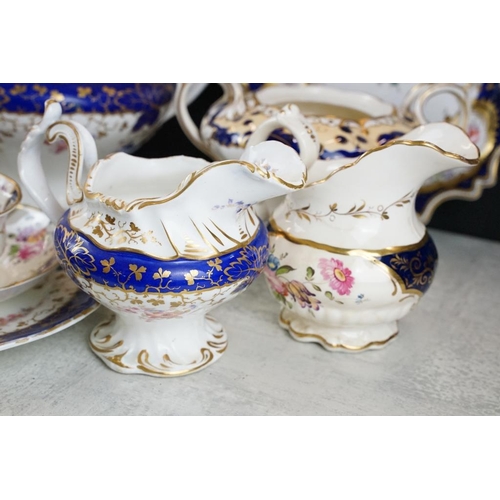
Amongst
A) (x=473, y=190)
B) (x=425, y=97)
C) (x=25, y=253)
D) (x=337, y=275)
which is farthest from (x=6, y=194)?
(x=473, y=190)

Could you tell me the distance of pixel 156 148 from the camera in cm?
142

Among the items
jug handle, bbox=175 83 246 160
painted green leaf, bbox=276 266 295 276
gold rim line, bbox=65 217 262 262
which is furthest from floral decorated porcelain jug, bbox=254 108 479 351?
jug handle, bbox=175 83 246 160

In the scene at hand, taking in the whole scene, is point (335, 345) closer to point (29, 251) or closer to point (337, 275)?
point (337, 275)

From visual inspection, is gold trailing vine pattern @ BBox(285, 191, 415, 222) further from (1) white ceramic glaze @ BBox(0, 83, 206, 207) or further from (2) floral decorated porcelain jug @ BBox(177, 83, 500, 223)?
(1) white ceramic glaze @ BBox(0, 83, 206, 207)

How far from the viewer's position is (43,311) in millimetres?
889

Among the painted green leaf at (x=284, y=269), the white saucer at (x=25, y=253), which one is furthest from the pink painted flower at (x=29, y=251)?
the painted green leaf at (x=284, y=269)

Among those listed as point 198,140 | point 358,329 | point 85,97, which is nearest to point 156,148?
point 198,140

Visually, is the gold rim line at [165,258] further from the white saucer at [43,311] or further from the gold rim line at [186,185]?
the white saucer at [43,311]

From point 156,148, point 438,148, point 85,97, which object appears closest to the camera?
point 438,148

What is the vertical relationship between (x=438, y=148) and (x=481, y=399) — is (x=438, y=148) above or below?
above

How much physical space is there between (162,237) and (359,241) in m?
0.24

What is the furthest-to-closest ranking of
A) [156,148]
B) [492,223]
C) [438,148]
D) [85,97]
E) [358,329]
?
[156,148]
[492,223]
[85,97]
[358,329]
[438,148]
